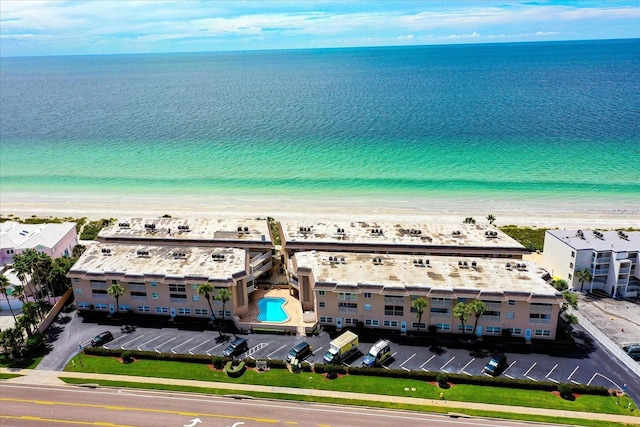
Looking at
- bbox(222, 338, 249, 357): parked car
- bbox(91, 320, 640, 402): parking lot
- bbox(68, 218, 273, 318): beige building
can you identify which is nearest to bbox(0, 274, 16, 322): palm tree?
bbox(68, 218, 273, 318): beige building

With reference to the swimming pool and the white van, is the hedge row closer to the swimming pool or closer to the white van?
the white van

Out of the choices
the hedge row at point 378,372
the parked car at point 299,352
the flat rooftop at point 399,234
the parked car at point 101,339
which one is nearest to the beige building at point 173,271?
the flat rooftop at point 399,234

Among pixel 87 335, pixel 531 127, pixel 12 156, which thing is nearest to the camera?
pixel 87 335

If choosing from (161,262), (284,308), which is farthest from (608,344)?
(161,262)

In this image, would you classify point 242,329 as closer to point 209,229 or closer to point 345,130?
point 209,229

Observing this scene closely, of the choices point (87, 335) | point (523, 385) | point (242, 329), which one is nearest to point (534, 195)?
point (523, 385)

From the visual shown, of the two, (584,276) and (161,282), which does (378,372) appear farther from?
(584,276)
